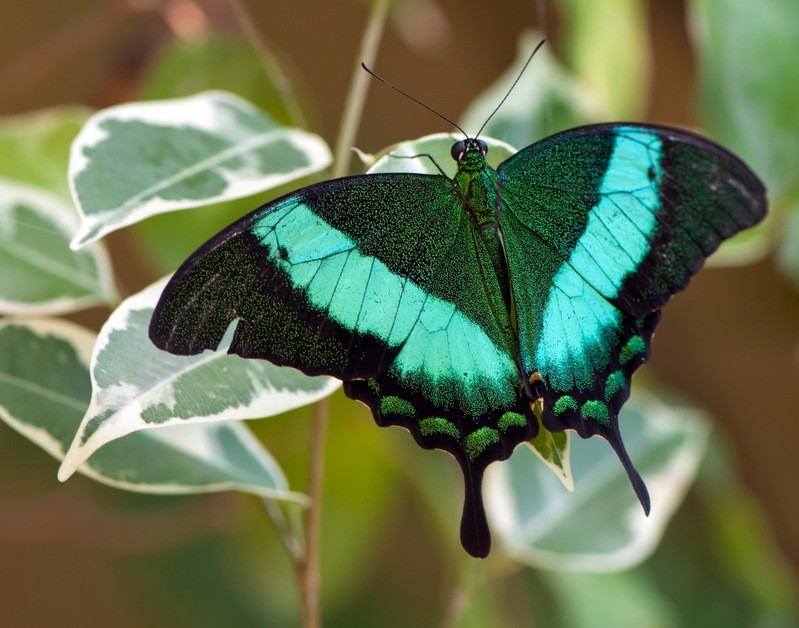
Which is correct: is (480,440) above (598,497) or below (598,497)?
above

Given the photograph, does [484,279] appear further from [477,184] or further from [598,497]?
[598,497]

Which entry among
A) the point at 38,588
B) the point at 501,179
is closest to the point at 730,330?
the point at 501,179

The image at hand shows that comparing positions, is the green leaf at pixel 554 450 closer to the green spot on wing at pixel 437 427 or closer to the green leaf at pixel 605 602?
the green spot on wing at pixel 437 427

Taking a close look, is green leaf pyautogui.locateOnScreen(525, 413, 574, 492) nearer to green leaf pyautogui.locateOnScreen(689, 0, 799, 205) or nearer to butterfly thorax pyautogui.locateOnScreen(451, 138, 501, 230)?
butterfly thorax pyautogui.locateOnScreen(451, 138, 501, 230)

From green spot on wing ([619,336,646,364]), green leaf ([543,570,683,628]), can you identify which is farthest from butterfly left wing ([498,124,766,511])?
green leaf ([543,570,683,628])

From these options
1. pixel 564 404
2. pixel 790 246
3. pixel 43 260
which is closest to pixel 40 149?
pixel 43 260

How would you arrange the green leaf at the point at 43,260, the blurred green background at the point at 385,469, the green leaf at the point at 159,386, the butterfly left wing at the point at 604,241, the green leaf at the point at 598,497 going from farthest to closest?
the blurred green background at the point at 385,469 → the green leaf at the point at 598,497 → the green leaf at the point at 43,260 → the butterfly left wing at the point at 604,241 → the green leaf at the point at 159,386

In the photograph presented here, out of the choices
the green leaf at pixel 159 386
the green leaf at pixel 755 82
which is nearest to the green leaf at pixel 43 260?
the green leaf at pixel 159 386
